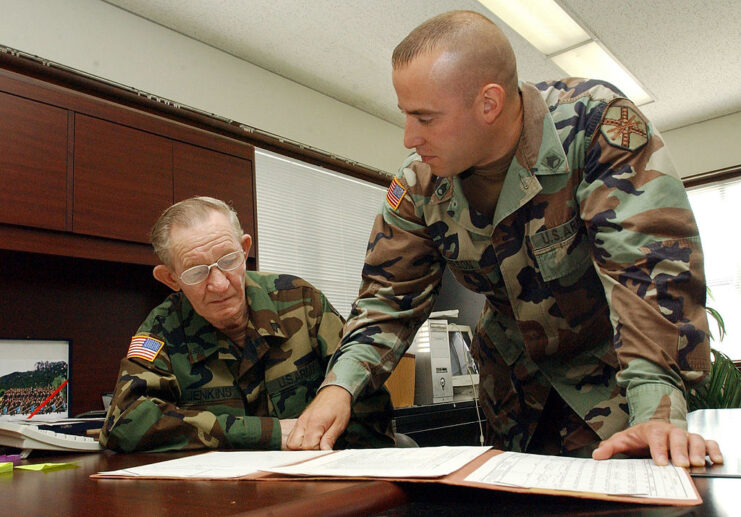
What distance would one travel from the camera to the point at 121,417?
1.15 m

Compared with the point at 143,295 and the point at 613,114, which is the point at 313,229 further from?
the point at 613,114

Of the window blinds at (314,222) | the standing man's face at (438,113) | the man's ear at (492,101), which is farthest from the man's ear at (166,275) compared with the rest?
the window blinds at (314,222)

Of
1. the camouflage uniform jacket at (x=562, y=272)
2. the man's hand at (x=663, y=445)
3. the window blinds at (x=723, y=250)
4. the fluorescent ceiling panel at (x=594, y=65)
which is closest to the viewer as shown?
the man's hand at (x=663, y=445)

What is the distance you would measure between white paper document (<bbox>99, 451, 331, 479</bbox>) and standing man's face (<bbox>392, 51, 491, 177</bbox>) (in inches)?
22.8

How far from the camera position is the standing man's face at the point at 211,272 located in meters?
1.41

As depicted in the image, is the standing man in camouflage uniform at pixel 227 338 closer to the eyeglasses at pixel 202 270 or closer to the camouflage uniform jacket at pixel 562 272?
the eyeglasses at pixel 202 270

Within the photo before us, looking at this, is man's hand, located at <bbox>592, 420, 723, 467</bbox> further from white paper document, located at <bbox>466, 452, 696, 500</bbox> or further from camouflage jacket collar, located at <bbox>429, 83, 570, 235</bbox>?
camouflage jacket collar, located at <bbox>429, 83, 570, 235</bbox>

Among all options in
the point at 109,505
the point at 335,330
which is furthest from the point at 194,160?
the point at 109,505

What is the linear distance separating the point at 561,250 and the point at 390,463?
64 centimetres

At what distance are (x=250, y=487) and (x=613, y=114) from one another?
880 mm

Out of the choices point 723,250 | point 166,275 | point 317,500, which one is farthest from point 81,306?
point 723,250

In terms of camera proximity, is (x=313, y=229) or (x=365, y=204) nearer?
(x=313, y=229)

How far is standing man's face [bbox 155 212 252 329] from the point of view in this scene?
55.6 inches

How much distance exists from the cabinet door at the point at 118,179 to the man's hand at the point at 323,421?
5.53ft
